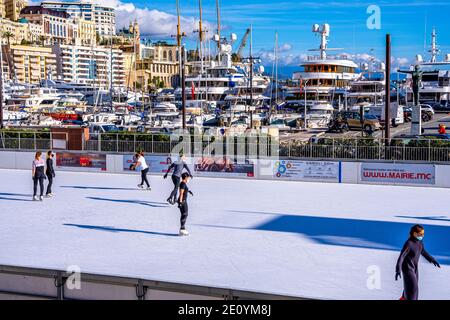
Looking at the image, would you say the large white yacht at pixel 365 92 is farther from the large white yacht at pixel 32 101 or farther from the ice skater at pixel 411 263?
the ice skater at pixel 411 263

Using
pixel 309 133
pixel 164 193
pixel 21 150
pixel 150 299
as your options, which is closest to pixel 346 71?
pixel 309 133

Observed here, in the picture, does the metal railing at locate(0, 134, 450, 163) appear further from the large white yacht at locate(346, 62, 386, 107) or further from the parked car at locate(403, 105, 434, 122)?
the large white yacht at locate(346, 62, 386, 107)

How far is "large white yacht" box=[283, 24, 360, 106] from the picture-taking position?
7275cm

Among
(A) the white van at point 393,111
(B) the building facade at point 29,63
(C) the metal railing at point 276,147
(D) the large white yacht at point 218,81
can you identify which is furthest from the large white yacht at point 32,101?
(B) the building facade at point 29,63

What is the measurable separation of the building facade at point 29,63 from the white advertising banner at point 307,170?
143844mm

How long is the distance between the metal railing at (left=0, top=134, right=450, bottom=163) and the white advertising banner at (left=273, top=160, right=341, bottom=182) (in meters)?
0.29

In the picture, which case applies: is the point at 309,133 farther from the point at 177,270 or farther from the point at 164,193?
the point at 177,270

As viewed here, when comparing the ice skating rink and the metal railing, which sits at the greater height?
the metal railing

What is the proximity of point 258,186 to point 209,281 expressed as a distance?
1459 cm

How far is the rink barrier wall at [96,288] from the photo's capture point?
892 cm

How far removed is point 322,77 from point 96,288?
66.6 meters

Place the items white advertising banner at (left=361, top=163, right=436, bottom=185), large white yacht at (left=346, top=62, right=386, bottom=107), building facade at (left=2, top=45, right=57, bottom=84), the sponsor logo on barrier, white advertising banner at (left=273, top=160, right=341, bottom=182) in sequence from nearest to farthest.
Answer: white advertising banner at (left=361, top=163, right=436, bottom=185) < white advertising banner at (left=273, top=160, right=341, bottom=182) < the sponsor logo on barrier < large white yacht at (left=346, top=62, right=386, bottom=107) < building facade at (left=2, top=45, right=57, bottom=84)

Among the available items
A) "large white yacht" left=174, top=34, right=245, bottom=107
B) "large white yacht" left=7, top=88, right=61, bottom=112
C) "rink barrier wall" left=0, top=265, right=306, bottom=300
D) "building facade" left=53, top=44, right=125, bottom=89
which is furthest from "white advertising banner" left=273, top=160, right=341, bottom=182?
"building facade" left=53, top=44, right=125, bottom=89

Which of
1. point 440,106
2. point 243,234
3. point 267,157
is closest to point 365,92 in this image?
point 440,106
